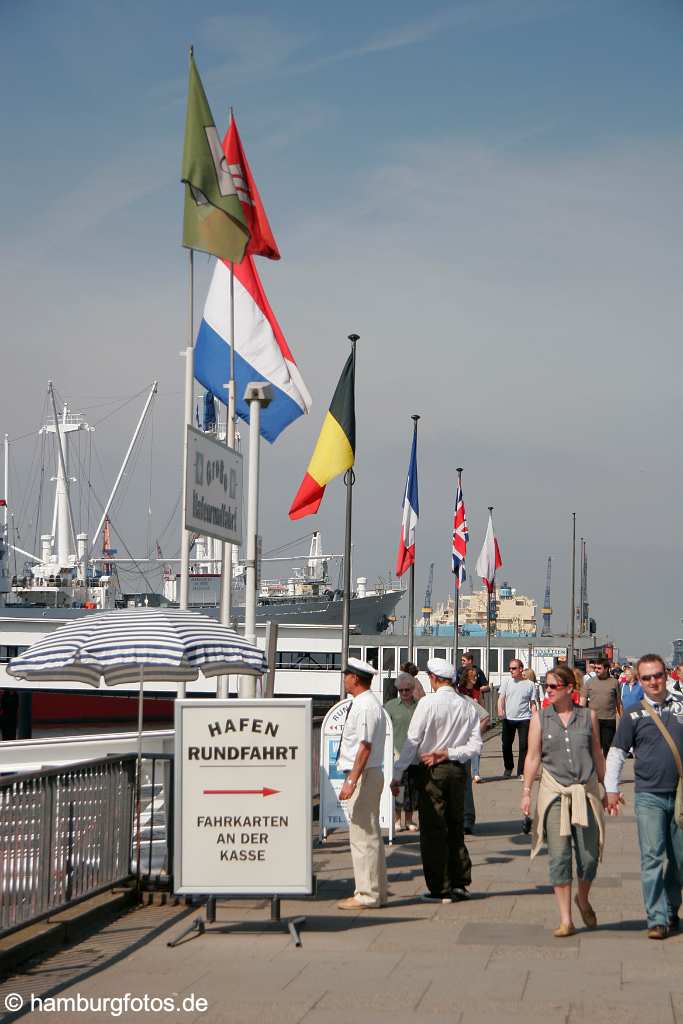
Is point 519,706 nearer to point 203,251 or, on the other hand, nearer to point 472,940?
point 203,251

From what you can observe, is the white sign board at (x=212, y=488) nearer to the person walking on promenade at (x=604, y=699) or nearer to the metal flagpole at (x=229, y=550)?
the metal flagpole at (x=229, y=550)

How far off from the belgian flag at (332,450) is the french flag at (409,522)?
10050mm

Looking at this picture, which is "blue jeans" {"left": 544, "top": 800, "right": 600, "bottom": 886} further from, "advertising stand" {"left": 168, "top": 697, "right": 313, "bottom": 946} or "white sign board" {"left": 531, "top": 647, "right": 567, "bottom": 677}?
"white sign board" {"left": 531, "top": 647, "right": 567, "bottom": 677}

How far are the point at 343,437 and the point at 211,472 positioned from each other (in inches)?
276

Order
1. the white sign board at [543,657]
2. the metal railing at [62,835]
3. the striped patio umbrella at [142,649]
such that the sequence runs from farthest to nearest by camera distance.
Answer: the white sign board at [543,657]
the striped patio umbrella at [142,649]
the metal railing at [62,835]

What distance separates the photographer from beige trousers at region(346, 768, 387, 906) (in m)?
9.43

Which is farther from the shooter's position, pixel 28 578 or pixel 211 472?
pixel 28 578

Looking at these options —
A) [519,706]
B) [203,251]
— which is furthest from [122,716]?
[203,251]

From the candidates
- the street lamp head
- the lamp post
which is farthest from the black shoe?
the street lamp head

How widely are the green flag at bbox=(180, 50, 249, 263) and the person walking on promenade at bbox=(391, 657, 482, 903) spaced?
7086 mm

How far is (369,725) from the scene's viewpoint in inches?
369

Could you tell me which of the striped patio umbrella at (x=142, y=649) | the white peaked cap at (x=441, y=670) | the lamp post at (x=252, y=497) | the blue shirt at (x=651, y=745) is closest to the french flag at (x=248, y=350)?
the lamp post at (x=252, y=497)

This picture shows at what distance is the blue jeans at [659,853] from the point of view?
325 inches

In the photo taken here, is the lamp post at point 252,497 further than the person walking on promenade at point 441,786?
Yes
